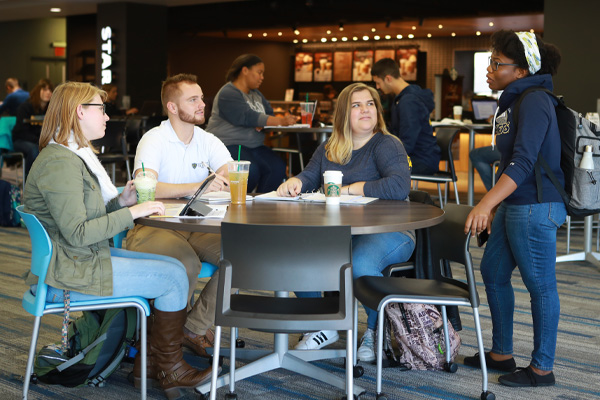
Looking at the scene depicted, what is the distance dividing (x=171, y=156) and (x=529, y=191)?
1.60 m

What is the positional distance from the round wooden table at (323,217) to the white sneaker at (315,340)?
24.4 inches

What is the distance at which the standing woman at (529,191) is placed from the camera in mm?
2633

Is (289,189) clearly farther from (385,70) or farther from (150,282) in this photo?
(385,70)

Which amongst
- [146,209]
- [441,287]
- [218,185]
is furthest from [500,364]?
[146,209]

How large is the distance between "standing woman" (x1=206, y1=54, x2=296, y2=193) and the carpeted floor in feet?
7.31

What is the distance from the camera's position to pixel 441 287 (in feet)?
8.95

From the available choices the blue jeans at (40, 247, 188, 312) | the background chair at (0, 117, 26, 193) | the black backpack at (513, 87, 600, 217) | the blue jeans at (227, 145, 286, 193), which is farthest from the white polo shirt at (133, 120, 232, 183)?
the background chair at (0, 117, 26, 193)

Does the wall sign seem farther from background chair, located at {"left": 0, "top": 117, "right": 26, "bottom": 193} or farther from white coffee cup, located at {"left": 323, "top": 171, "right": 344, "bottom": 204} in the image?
white coffee cup, located at {"left": 323, "top": 171, "right": 344, "bottom": 204}

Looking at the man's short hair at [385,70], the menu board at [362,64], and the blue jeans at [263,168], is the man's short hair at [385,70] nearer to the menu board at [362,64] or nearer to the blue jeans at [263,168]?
the blue jeans at [263,168]

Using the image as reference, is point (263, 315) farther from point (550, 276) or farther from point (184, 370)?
point (550, 276)

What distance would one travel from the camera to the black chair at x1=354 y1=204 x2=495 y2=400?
101 inches

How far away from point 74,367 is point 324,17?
36.2 feet

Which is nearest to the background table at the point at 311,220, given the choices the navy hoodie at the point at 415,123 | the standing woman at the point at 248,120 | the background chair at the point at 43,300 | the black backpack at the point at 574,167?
the background chair at the point at 43,300

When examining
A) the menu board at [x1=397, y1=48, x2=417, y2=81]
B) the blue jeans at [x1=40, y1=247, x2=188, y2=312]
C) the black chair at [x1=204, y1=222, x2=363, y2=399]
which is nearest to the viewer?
the black chair at [x1=204, y1=222, x2=363, y2=399]
